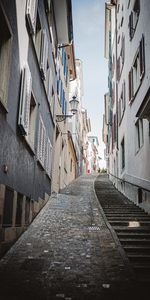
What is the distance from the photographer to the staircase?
616cm

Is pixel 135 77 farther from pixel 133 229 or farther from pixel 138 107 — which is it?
pixel 133 229

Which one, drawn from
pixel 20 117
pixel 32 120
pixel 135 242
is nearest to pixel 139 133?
pixel 32 120

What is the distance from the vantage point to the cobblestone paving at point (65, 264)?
4.58 meters

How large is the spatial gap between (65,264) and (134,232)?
3.00 metres

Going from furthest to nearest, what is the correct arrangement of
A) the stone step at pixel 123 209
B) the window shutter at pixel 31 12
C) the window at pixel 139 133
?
the window at pixel 139 133 < the stone step at pixel 123 209 < the window shutter at pixel 31 12

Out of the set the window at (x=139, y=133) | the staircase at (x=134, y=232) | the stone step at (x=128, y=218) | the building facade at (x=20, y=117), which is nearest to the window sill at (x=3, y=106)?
the building facade at (x=20, y=117)

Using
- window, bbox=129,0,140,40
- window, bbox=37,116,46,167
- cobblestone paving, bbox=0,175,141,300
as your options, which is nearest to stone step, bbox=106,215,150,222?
cobblestone paving, bbox=0,175,141,300

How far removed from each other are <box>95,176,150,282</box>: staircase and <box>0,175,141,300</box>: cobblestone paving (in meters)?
0.31

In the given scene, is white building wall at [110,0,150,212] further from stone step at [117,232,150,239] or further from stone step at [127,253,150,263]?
stone step at [127,253,150,263]

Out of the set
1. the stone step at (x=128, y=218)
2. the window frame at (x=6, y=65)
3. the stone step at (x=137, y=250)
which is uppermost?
the window frame at (x=6, y=65)

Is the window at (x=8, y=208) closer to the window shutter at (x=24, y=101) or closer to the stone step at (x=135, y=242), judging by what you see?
the window shutter at (x=24, y=101)

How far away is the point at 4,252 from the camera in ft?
20.5

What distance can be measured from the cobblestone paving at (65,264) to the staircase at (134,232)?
12.2 inches

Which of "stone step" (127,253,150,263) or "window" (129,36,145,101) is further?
"window" (129,36,145,101)
